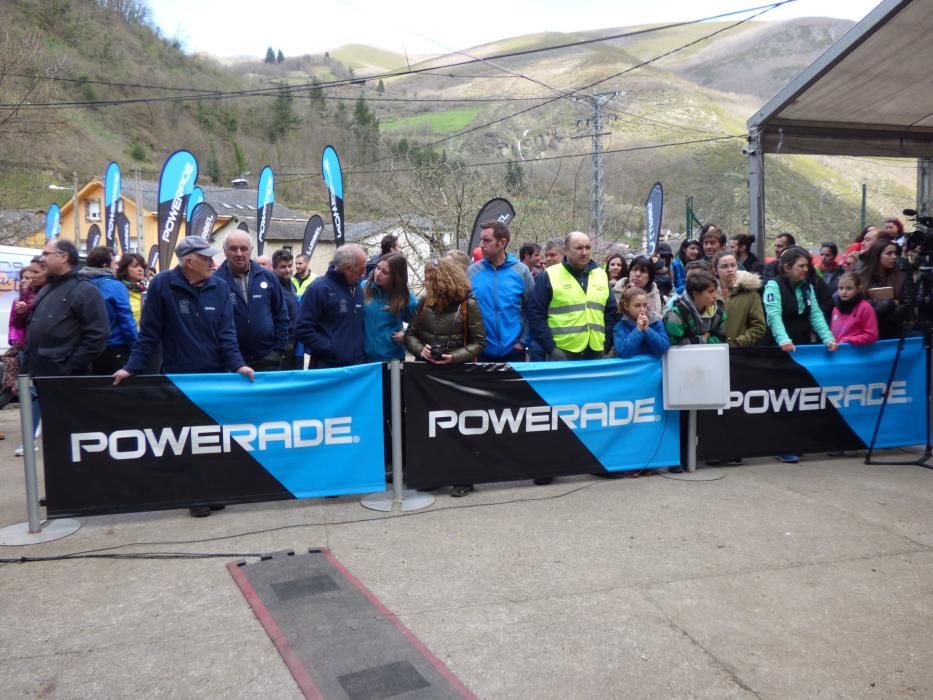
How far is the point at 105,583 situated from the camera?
13.1ft

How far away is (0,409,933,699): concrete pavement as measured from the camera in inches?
119

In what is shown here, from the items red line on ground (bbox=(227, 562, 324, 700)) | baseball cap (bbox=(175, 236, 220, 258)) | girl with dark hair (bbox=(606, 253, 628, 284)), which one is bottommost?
red line on ground (bbox=(227, 562, 324, 700))

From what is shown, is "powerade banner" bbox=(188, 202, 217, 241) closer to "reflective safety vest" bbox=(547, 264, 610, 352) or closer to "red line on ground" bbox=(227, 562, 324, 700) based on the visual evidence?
"reflective safety vest" bbox=(547, 264, 610, 352)

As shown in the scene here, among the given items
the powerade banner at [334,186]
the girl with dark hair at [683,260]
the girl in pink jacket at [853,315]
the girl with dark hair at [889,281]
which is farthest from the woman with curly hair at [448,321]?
Result: the powerade banner at [334,186]

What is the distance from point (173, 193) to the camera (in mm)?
11297

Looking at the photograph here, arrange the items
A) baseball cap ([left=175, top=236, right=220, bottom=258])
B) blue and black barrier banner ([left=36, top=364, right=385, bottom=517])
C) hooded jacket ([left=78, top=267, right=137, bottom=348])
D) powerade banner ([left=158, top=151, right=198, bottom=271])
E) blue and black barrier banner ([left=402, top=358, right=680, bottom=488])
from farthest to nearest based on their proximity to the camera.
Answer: powerade banner ([left=158, top=151, right=198, bottom=271])
hooded jacket ([left=78, top=267, right=137, bottom=348])
blue and black barrier banner ([left=402, top=358, right=680, bottom=488])
baseball cap ([left=175, top=236, right=220, bottom=258])
blue and black barrier banner ([left=36, top=364, right=385, bottom=517])

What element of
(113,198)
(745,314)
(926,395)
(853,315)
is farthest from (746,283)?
(113,198)

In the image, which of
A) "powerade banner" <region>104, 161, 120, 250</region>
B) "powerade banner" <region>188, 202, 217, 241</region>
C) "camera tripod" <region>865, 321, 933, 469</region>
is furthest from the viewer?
"powerade banner" <region>188, 202, 217, 241</region>

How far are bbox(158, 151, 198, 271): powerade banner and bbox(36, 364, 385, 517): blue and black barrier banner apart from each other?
6837mm

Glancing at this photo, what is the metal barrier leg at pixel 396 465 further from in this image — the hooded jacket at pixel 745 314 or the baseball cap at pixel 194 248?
the hooded jacket at pixel 745 314

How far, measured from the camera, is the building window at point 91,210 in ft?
166

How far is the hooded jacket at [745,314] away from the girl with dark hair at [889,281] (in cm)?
96

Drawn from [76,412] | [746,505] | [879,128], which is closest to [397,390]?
[76,412]

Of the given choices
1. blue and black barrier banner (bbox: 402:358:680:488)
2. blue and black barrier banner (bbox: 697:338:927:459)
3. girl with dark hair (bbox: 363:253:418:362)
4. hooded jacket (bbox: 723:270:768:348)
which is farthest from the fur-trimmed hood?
girl with dark hair (bbox: 363:253:418:362)
